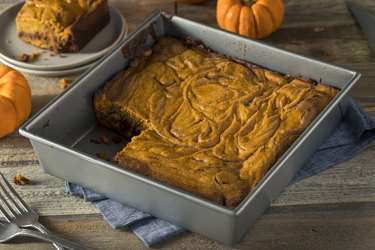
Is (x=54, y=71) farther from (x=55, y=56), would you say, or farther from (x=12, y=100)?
(x=12, y=100)

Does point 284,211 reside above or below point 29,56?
below

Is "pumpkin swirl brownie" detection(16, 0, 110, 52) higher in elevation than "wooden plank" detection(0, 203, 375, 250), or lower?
higher

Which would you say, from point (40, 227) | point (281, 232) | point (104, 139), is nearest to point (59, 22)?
point (104, 139)

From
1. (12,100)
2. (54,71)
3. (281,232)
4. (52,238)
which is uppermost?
(12,100)

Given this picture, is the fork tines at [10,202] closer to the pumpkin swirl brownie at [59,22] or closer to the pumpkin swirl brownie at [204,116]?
the pumpkin swirl brownie at [204,116]

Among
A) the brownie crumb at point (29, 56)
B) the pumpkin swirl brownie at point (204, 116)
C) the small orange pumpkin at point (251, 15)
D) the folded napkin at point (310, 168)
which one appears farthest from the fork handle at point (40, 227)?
the small orange pumpkin at point (251, 15)

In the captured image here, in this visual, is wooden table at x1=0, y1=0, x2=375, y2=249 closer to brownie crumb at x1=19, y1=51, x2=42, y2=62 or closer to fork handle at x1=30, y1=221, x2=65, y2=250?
fork handle at x1=30, y1=221, x2=65, y2=250

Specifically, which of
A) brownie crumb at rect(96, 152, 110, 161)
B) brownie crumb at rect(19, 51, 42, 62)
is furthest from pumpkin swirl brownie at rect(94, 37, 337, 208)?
brownie crumb at rect(19, 51, 42, 62)
